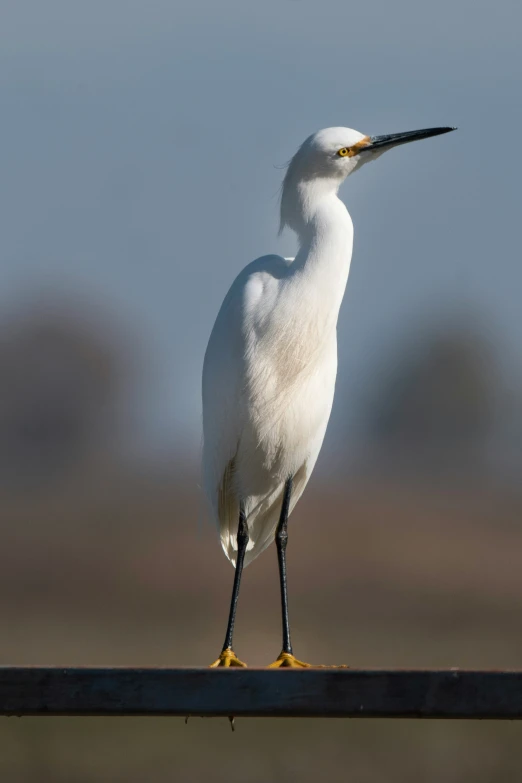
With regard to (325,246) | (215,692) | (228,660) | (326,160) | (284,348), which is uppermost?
(326,160)

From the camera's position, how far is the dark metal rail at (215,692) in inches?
Answer: 77.8

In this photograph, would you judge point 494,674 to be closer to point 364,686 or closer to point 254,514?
point 364,686

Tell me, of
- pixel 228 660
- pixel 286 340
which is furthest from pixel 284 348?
pixel 228 660

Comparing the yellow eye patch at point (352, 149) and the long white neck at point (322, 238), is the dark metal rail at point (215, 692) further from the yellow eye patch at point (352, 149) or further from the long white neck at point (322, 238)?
the yellow eye patch at point (352, 149)

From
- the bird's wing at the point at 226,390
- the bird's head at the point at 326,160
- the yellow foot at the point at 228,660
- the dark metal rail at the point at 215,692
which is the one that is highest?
the bird's head at the point at 326,160

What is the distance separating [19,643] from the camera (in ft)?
34.6

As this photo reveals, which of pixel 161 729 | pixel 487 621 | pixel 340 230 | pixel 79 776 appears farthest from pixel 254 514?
pixel 487 621

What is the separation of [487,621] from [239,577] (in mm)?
11438

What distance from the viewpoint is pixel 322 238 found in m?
3.04

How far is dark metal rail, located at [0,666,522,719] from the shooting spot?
6.48 feet

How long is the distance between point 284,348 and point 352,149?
52cm

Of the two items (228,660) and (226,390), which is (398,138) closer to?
(226,390)

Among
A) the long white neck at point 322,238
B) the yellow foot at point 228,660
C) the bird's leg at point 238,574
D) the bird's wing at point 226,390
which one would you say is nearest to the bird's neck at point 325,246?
the long white neck at point 322,238

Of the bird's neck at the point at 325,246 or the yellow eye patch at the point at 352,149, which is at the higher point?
the yellow eye patch at the point at 352,149
